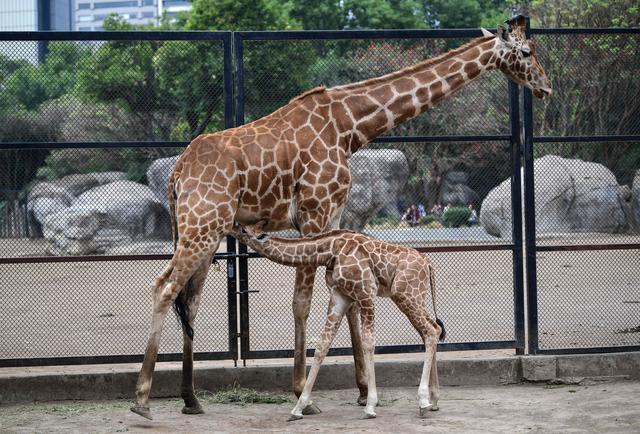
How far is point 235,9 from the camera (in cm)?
3762

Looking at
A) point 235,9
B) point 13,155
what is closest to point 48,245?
point 13,155

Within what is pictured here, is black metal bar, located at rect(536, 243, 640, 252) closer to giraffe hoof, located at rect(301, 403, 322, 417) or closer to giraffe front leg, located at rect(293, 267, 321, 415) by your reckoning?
giraffe front leg, located at rect(293, 267, 321, 415)

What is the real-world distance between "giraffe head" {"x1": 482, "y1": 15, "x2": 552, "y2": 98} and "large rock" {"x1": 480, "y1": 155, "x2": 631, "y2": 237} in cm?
117

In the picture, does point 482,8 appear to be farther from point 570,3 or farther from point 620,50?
point 620,50

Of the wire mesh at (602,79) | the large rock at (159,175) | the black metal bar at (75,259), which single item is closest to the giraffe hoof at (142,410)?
the black metal bar at (75,259)

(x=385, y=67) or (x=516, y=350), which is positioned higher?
(x=385, y=67)

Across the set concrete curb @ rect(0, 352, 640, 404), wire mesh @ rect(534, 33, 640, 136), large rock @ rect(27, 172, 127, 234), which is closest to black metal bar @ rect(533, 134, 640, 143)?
wire mesh @ rect(534, 33, 640, 136)

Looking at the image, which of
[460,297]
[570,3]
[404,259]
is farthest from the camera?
[570,3]

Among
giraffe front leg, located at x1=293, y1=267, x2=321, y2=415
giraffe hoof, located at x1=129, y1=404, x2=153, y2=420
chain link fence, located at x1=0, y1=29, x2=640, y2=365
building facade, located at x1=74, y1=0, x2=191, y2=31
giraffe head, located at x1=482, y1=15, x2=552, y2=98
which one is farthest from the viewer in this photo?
building facade, located at x1=74, y1=0, x2=191, y2=31

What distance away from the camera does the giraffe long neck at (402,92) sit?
796cm

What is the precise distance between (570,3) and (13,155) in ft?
76.5

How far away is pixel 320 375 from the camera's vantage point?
8.44m

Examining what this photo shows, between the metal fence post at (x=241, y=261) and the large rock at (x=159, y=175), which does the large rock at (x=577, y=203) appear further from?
the large rock at (x=159, y=175)

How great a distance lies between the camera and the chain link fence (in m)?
8.39
